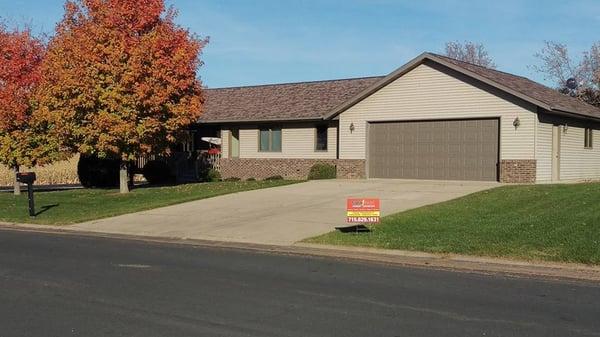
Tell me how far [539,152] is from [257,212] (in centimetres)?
1150

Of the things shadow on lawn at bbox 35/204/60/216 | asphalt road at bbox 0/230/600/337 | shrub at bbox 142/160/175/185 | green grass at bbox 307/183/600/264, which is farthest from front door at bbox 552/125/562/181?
shrub at bbox 142/160/175/185

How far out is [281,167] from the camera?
3106 cm

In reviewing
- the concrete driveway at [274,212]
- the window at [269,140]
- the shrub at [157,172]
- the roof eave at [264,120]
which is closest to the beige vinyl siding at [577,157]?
the concrete driveway at [274,212]

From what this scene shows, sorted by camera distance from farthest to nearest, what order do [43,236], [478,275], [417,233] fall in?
[43,236] < [417,233] < [478,275]

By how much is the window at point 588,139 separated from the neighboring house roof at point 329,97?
88 centimetres

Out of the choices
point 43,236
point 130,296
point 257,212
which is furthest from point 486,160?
point 130,296

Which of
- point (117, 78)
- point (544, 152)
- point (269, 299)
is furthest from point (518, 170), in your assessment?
point (269, 299)

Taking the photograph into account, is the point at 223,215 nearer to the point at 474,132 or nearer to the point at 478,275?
the point at 478,275

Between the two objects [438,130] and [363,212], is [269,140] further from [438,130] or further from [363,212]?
[363,212]

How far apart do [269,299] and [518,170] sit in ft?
57.4

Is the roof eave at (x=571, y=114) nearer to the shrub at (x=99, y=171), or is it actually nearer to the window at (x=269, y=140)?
the window at (x=269, y=140)

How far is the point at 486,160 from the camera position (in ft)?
79.0

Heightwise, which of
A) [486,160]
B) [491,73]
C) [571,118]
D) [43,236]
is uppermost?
[491,73]

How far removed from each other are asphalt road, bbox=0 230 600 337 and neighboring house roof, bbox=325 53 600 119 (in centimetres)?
1445
